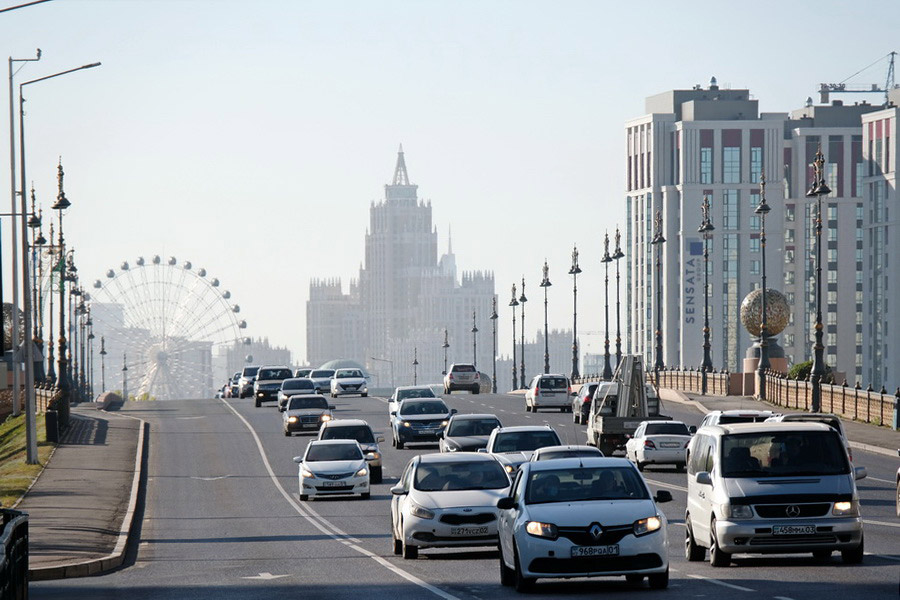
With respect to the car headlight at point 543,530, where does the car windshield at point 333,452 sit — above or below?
below

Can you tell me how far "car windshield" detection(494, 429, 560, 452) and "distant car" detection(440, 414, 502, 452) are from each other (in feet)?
19.6

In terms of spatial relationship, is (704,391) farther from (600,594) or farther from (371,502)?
(600,594)

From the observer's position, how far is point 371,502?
129 feet

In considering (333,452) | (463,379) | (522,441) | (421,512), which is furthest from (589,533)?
(463,379)

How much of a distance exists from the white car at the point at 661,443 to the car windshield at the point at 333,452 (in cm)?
756

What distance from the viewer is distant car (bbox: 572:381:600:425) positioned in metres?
60.0

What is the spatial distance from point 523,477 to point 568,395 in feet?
177

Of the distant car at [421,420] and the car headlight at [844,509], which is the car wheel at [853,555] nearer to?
the car headlight at [844,509]

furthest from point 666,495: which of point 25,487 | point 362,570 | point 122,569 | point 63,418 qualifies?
point 63,418

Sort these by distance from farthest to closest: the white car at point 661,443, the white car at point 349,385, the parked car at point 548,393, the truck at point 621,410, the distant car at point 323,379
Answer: the distant car at point 323,379, the white car at point 349,385, the parked car at point 548,393, the truck at point 621,410, the white car at point 661,443

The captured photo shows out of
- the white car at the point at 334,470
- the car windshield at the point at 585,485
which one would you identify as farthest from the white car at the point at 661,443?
the car windshield at the point at 585,485

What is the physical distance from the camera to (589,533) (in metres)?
17.7

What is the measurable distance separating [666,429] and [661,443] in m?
A: 0.58

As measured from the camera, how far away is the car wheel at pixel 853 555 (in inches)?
Answer: 784
